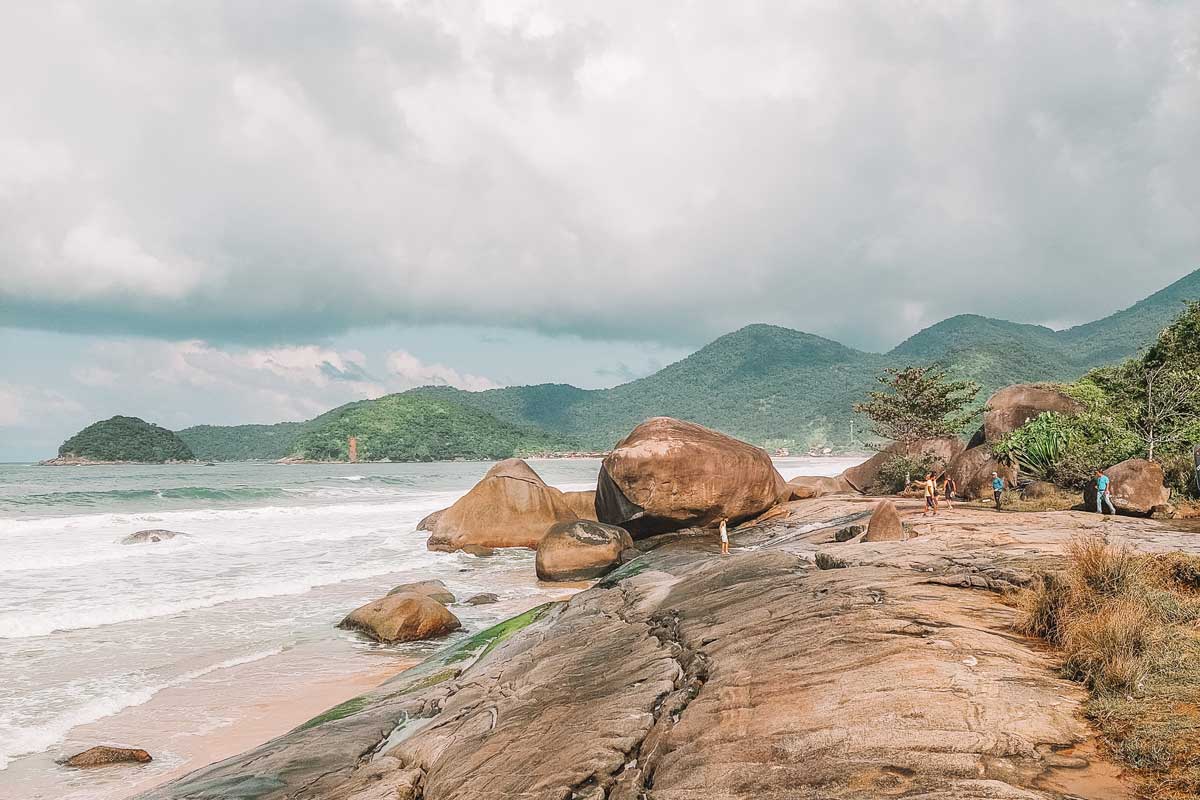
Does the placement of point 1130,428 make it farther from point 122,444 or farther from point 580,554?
point 122,444

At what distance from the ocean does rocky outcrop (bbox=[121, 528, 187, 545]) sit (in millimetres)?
437

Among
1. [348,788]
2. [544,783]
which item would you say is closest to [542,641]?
[348,788]

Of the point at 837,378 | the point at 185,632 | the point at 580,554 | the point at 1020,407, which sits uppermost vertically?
the point at 837,378

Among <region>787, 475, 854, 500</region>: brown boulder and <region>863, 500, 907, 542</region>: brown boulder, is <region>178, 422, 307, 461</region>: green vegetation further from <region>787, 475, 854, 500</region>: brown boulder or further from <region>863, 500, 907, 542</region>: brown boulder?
<region>863, 500, 907, 542</region>: brown boulder

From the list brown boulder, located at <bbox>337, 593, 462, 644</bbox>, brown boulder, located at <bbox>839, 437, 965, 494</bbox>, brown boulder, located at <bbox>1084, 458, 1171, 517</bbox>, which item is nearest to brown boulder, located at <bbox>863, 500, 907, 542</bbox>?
brown boulder, located at <bbox>1084, 458, 1171, 517</bbox>

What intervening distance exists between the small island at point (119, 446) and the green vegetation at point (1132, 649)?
503 ft

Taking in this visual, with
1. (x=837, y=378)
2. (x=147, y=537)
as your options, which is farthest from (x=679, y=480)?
(x=837, y=378)

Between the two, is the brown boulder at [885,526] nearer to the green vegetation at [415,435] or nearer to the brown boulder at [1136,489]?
the brown boulder at [1136,489]

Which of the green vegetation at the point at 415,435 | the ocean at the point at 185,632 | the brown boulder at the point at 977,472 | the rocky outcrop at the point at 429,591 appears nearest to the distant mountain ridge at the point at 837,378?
the green vegetation at the point at 415,435

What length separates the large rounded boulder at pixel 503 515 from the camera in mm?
23750

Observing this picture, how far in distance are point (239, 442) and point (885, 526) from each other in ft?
633

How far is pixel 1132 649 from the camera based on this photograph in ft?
15.3

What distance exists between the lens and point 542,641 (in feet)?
26.3

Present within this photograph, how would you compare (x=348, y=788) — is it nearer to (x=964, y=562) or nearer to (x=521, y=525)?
(x=964, y=562)
